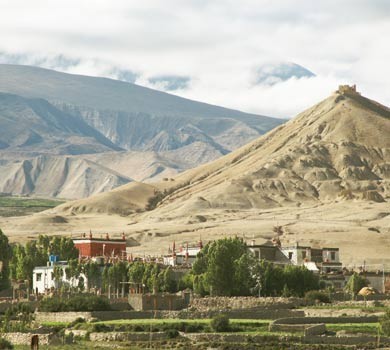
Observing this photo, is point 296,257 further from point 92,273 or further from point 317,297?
point 317,297

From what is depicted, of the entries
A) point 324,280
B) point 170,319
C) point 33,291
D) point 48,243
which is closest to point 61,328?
point 170,319

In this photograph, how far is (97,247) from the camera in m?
119

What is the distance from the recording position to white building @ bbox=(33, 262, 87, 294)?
97438mm

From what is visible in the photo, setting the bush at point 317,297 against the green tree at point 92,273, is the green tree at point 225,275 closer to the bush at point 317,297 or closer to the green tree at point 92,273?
the bush at point 317,297

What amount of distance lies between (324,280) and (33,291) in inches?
927

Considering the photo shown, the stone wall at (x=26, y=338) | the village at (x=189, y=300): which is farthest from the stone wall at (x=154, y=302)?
the stone wall at (x=26, y=338)

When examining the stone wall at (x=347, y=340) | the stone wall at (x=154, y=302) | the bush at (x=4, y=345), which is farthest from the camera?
the stone wall at (x=154, y=302)

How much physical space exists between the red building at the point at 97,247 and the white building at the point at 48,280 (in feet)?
43.1

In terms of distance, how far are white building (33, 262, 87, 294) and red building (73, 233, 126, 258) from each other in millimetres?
13125

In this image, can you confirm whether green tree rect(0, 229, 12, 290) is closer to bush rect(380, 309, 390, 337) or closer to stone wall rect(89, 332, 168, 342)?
stone wall rect(89, 332, 168, 342)

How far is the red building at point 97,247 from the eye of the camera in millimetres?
118062

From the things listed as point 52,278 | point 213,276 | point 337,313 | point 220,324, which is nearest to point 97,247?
point 52,278

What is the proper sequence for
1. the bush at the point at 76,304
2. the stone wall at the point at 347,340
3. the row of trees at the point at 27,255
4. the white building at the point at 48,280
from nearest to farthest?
1. the stone wall at the point at 347,340
2. the bush at the point at 76,304
3. the white building at the point at 48,280
4. the row of trees at the point at 27,255

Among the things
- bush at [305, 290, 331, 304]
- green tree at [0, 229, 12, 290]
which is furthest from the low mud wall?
green tree at [0, 229, 12, 290]
